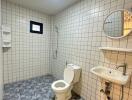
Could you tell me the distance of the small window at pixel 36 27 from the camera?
3.24m

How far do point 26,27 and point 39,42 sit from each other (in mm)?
666

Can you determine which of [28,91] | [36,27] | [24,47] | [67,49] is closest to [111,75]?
[67,49]

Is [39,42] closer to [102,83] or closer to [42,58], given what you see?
[42,58]

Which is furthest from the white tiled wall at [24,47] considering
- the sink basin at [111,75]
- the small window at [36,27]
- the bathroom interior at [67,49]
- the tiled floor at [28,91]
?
the sink basin at [111,75]

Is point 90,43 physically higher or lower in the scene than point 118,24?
lower

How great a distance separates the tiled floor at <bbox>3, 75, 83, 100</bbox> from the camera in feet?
7.45

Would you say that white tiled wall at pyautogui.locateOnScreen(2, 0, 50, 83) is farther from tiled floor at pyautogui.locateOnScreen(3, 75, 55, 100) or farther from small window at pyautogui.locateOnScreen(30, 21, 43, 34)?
tiled floor at pyautogui.locateOnScreen(3, 75, 55, 100)

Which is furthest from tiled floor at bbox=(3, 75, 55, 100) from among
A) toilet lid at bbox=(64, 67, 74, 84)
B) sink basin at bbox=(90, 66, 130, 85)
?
sink basin at bbox=(90, 66, 130, 85)

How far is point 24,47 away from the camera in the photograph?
3.14 m

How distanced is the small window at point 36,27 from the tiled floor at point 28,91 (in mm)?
1729

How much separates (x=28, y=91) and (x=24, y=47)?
1.38 meters

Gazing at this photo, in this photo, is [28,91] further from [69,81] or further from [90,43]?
[90,43]

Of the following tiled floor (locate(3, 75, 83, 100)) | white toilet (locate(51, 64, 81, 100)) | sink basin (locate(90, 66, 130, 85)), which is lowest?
tiled floor (locate(3, 75, 83, 100))

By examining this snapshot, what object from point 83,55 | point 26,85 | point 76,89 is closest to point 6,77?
point 26,85
